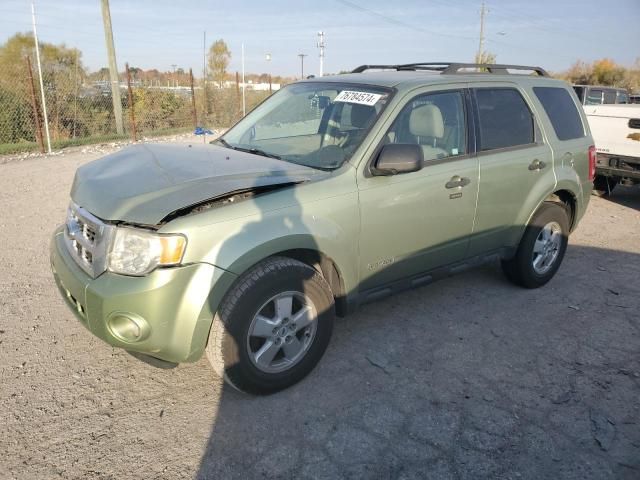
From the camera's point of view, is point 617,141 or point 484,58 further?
point 484,58

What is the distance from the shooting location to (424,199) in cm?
351

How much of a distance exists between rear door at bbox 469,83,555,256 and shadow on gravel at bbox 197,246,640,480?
682mm

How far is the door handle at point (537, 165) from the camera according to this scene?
4234 mm

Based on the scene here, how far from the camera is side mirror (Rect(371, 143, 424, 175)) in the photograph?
3.13 metres

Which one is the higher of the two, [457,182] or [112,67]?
[112,67]

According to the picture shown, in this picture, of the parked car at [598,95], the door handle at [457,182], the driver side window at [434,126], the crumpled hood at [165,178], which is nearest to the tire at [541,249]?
the door handle at [457,182]

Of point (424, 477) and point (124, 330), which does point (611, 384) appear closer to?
point (424, 477)

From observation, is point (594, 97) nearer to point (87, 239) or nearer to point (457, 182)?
point (457, 182)

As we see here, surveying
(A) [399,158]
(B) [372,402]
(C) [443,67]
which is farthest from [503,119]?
(B) [372,402]

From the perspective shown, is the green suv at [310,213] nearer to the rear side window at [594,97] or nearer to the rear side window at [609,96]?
the rear side window at [594,97]

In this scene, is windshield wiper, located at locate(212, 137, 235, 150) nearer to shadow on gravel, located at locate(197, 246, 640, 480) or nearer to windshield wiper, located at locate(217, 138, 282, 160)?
windshield wiper, located at locate(217, 138, 282, 160)

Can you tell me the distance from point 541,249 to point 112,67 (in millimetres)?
14667

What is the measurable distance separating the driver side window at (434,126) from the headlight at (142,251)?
1631 millimetres

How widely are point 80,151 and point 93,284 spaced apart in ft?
36.8
